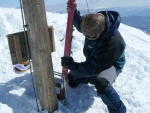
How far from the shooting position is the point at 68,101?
4.66 m

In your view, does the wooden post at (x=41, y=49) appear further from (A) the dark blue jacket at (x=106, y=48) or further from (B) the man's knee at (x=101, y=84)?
(B) the man's knee at (x=101, y=84)

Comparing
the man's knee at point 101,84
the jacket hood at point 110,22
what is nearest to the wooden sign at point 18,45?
the jacket hood at point 110,22

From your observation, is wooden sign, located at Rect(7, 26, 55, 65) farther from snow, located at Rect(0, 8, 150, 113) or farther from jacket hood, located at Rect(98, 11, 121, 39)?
jacket hood, located at Rect(98, 11, 121, 39)

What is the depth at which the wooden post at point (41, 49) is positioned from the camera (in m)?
3.68

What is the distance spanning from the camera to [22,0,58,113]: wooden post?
12.1 ft

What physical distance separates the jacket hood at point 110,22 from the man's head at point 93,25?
0.14m

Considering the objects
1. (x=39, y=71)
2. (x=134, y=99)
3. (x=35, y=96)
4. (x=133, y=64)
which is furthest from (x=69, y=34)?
(x=133, y=64)

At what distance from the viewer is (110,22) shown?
3.82 meters

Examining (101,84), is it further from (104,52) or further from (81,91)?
(81,91)

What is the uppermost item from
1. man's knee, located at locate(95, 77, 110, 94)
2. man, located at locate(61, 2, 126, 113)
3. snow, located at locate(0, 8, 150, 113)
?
man, located at locate(61, 2, 126, 113)

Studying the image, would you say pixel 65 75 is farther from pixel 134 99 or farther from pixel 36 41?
pixel 134 99

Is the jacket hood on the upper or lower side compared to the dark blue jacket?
upper

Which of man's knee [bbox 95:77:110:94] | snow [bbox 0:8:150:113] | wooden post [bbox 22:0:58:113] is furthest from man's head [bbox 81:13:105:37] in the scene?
snow [bbox 0:8:150:113]

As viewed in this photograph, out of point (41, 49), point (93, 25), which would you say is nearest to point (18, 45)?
point (41, 49)
